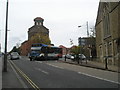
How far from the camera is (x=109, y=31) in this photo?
36.0 meters

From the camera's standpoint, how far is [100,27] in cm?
4212

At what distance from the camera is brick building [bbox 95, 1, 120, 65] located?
31684mm

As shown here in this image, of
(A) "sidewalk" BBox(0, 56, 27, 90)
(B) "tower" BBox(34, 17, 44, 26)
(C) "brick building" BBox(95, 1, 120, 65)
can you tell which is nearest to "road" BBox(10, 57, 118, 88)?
(A) "sidewalk" BBox(0, 56, 27, 90)

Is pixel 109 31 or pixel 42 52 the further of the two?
pixel 42 52

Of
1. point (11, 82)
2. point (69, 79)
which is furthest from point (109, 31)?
point (11, 82)

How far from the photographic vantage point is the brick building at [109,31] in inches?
1247

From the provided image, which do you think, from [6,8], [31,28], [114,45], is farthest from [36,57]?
[31,28]

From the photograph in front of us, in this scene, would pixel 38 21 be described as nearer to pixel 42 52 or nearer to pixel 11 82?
pixel 42 52

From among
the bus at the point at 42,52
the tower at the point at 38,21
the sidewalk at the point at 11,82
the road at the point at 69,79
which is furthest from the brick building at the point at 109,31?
the tower at the point at 38,21

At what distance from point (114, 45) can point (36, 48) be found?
19050 mm

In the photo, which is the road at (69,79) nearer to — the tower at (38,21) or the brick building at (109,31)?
the brick building at (109,31)

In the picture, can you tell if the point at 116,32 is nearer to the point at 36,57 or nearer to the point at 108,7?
the point at 108,7

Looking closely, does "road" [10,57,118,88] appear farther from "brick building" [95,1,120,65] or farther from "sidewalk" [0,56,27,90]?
"brick building" [95,1,120,65]

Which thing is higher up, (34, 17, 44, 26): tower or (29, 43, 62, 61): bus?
(34, 17, 44, 26): tower
